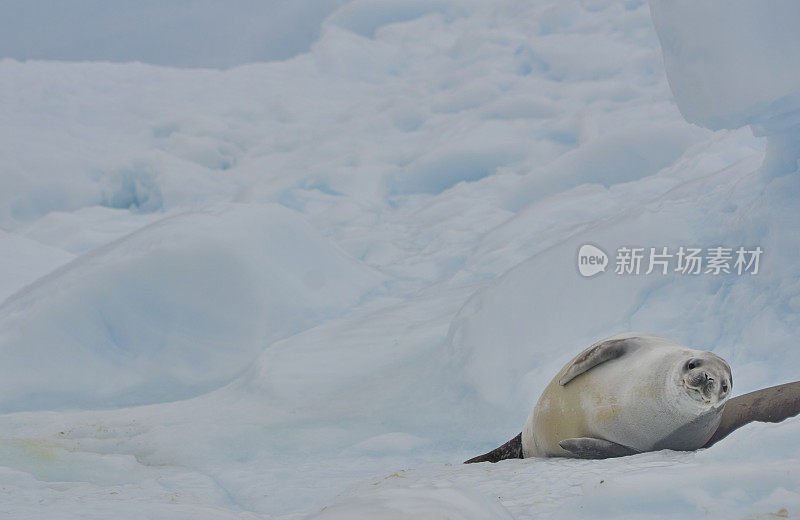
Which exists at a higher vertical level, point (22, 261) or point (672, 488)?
point (22, 261)

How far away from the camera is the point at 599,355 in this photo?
2.33m

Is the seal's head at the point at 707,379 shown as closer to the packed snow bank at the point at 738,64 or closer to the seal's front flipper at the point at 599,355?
the seal's front flipper at the point at 599,355

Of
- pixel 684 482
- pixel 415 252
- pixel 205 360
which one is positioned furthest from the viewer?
pixel 415 252

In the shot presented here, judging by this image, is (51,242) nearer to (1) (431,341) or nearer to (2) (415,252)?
(2) (415,252)

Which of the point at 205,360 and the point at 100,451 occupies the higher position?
the point at 205,360

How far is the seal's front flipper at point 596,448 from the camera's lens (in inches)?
87.3

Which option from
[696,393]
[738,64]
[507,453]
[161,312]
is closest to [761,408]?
[696,393]

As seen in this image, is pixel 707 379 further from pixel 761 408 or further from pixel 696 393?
pixel 761 408

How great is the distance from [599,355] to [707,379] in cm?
37

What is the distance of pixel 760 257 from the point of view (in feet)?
10.9

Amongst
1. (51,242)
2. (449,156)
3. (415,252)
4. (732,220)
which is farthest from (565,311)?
(51,242)

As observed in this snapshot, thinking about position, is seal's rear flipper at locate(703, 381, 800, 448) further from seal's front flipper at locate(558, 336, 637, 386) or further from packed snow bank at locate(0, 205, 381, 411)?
packed snow bank at locate(0, 205, 381, 411)

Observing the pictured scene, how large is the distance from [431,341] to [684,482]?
9.60ft

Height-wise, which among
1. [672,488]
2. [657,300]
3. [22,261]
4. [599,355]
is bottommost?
[672,488]
